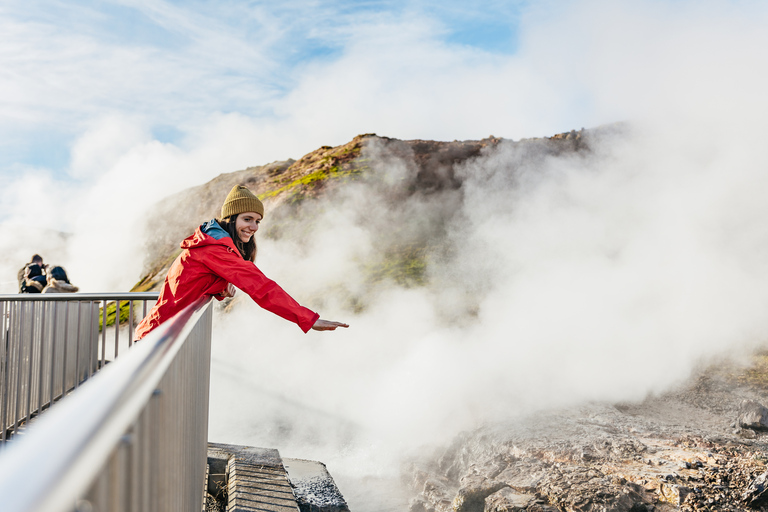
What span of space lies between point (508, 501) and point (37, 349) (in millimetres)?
3830

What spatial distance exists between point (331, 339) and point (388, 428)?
3071 mm

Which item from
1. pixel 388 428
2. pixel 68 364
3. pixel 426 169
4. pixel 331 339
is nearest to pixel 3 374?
pixel 68 364

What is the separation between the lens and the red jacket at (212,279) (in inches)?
105

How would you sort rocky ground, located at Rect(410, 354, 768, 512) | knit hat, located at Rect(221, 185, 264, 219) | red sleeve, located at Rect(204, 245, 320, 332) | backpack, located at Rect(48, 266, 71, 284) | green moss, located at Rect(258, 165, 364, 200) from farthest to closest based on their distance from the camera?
green moss, located at Rect(258, 165, 364, 200) → backpack, located at Rect(48, 266, 71, 284) → rocky ground, located at Rect(410, 354, 768, 512) → knit hat, located at Rect(221, 185, 264, 219) → red sleeve, located at Rect(204, 245, 320, 332)

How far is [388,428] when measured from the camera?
26.3 ft

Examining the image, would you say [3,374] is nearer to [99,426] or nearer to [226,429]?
[99,426]

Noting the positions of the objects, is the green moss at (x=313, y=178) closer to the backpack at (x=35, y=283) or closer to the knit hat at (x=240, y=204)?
the backpack at (x=35, y=283)

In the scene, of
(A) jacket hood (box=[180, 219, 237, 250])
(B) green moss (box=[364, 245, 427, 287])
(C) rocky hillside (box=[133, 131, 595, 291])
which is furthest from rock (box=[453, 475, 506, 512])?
(C) rocky hillside (box=[133, 131, 595, 291])

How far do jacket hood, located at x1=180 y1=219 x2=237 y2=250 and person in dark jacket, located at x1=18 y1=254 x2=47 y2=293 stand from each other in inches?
247

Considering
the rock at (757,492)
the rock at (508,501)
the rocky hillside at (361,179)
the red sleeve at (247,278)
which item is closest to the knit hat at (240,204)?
the red sleeve at (247,278)

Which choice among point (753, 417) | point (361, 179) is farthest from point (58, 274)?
point (361, 179)

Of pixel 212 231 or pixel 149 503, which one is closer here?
pixel 149 503

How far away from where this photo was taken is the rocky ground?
14.1ft

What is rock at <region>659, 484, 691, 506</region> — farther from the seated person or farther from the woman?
the seated person
